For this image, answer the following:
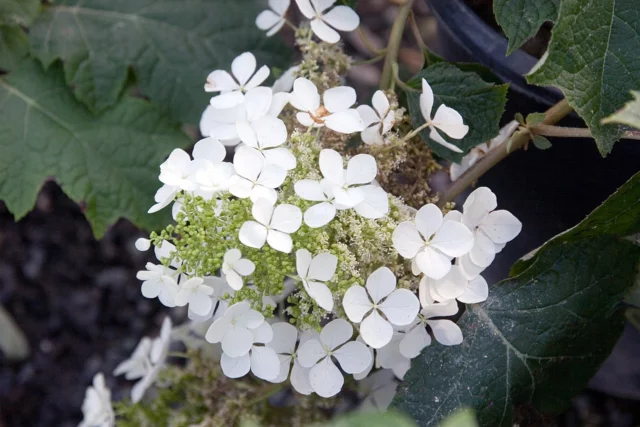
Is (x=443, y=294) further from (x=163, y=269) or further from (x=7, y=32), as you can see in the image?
(x=7, y=32)

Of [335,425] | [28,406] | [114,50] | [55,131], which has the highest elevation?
[335,425]

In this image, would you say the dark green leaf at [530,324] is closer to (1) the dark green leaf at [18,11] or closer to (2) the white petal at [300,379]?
(2) the white petal at [300,379]

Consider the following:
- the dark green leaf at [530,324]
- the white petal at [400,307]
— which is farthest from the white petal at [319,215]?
the dark green leaf at [530,324]

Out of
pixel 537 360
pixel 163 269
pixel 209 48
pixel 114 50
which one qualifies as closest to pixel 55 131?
pixel 114 50

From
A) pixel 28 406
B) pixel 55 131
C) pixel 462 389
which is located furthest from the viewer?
pixel 28 406

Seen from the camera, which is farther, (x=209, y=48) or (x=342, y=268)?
(x=209, y=48)

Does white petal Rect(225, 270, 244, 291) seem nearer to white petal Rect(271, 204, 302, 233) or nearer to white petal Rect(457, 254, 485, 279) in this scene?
white petal Rect(271, 204, 302, 233)

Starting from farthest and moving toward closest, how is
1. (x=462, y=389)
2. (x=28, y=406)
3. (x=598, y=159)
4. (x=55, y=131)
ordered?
(x=28, y=406), (x=55, y=131), (x=598, y=159), (x=462, y=389)

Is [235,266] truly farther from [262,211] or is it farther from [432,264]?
[432,264]
